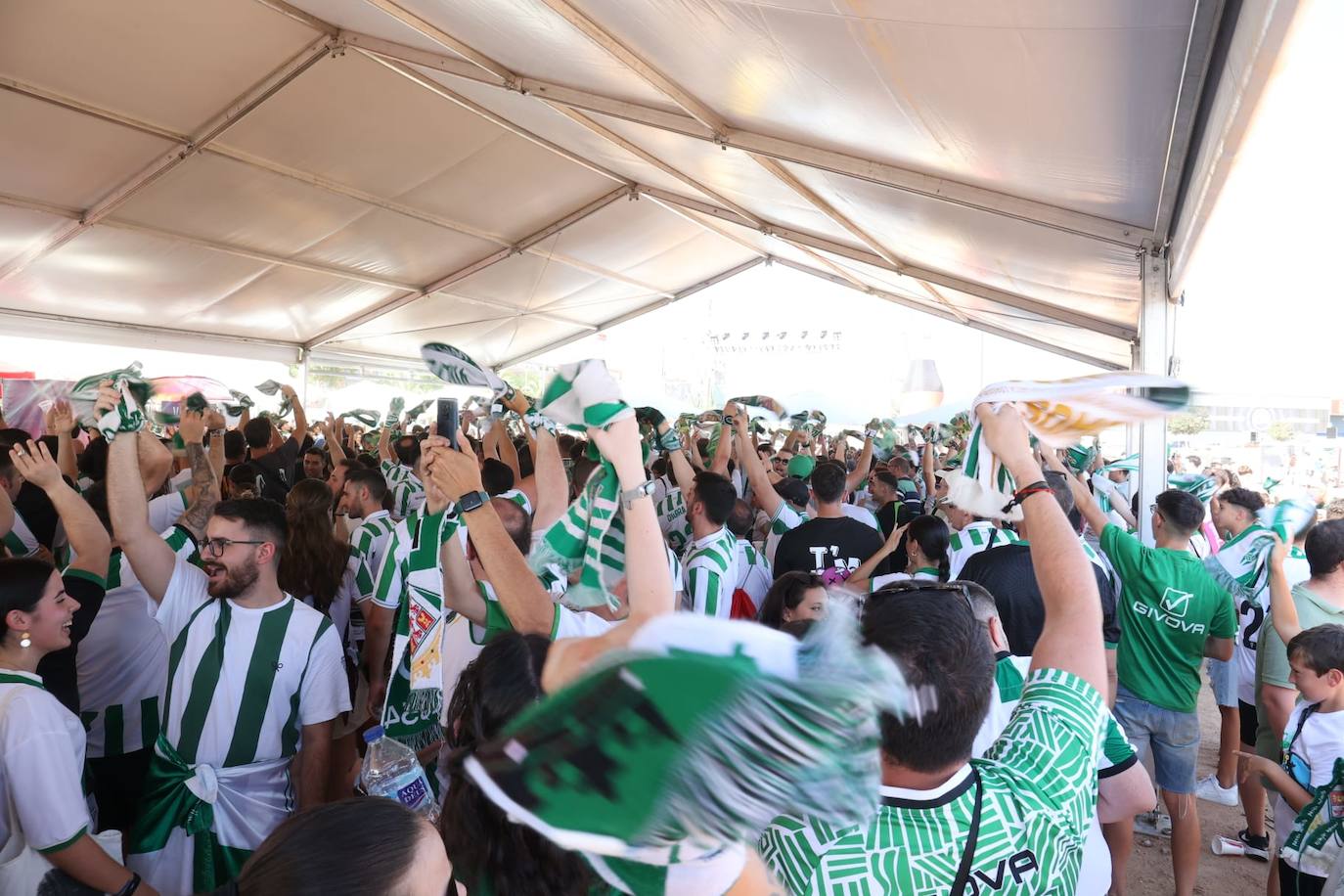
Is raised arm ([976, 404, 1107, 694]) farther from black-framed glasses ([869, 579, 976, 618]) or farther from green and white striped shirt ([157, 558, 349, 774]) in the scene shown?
green and white striped shirt ([157, 558, 349, 774])

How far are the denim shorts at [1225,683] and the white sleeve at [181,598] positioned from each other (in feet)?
16.6

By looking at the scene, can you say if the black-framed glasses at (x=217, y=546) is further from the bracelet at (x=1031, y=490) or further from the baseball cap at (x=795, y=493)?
the baseball cap at (x=795, y=493)

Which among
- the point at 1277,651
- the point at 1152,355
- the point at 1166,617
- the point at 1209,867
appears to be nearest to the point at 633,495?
the point at 1166,617

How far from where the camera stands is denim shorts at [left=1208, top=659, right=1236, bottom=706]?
187 inches

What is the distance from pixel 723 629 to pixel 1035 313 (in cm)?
1165

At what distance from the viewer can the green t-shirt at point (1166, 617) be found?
3.71 metres

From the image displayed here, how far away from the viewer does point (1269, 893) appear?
3311 mm

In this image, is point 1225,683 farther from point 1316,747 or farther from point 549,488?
point 549,488

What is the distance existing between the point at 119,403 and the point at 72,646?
833 mm

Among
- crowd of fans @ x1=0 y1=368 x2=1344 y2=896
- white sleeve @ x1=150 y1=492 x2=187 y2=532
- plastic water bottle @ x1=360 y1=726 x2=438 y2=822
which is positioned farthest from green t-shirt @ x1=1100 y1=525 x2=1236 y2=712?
white sleeve @ x1=150 y1=492 x2=187 y2=532

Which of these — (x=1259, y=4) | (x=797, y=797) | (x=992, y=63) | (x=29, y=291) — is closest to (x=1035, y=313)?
(x=992, y=63)

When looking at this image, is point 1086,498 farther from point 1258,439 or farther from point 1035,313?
point 1258,439

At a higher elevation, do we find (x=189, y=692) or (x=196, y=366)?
(x=196, y=366)

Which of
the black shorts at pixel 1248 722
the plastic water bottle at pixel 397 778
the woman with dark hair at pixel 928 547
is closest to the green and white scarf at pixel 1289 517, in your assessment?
the black shorts at pixel 1248 722
